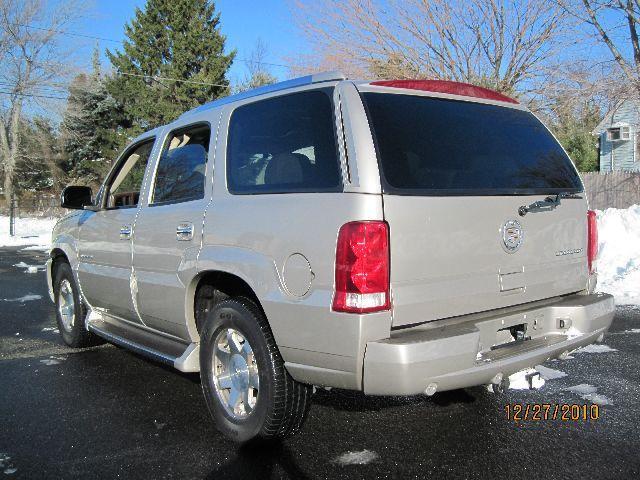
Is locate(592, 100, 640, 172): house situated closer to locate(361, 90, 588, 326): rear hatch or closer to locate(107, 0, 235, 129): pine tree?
locate(107, 0, 235, 129): pine tree

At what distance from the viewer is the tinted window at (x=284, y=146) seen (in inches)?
123

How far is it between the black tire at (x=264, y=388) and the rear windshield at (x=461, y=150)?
106 centimetres

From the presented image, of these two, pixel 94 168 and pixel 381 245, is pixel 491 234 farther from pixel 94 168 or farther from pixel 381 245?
pixel 94 168

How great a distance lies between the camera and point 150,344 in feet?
14.1

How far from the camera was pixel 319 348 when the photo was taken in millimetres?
2934

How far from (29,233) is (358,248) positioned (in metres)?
24.7

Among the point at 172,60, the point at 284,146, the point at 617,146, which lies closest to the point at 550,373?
the point at 284,146

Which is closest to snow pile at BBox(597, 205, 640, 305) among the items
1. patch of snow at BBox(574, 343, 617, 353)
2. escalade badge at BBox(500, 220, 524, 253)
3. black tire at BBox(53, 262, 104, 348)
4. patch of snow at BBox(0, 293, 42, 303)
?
patch of snow at BBox(574, 343, 617, 353)

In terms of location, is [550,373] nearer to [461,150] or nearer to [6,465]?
[461,150]

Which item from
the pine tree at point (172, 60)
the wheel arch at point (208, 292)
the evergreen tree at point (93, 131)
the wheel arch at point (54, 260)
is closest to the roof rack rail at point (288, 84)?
the wheel arch at point (208, 292)

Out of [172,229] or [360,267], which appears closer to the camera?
[360,267]

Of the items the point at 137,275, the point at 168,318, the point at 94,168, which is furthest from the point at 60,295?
the point at 94,168

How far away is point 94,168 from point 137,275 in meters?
35.7

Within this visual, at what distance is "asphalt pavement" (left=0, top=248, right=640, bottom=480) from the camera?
322 centimetres
